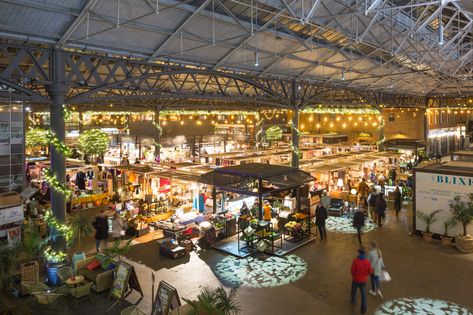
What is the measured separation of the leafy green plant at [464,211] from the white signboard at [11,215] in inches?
475

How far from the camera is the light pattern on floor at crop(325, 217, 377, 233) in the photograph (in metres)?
12.7

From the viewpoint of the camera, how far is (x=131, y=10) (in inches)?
350

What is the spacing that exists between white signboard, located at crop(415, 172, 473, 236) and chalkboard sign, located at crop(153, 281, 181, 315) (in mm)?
8681

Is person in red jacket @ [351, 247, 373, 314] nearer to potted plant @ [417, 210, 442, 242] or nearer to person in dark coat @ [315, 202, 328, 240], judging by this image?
person in dark coat @ [315, 202, 328, 240]

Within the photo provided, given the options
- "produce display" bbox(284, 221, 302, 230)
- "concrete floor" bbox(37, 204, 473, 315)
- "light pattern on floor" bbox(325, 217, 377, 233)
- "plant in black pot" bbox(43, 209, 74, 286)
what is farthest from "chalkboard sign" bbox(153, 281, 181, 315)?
"light pattern on floor" bbox(325, 217, 377, 233)

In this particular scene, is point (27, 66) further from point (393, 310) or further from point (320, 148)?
point (320, 148)

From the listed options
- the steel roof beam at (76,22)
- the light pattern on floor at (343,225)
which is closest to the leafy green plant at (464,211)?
the light pattern on floor at (343,225)

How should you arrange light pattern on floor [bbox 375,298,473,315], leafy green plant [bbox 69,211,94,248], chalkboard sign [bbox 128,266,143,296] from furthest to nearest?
leafy green plant [bbox 69,211,94,248]
chalkboard sign [bbox 128,266,143,296]
light pattern on floor [bbox 375,298,473,315]

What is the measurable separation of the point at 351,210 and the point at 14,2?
13157 millimetres

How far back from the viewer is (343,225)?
43.8 ft

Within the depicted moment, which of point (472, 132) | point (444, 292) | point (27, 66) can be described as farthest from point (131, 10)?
point (472, 132)

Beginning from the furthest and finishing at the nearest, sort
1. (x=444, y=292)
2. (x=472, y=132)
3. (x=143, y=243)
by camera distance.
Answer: (x=472, y=132) → (x=143, y=243) → (x=444, y=292)

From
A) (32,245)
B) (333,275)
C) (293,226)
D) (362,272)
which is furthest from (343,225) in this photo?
(32,245)

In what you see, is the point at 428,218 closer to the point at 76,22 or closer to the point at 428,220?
the point at 428,220
